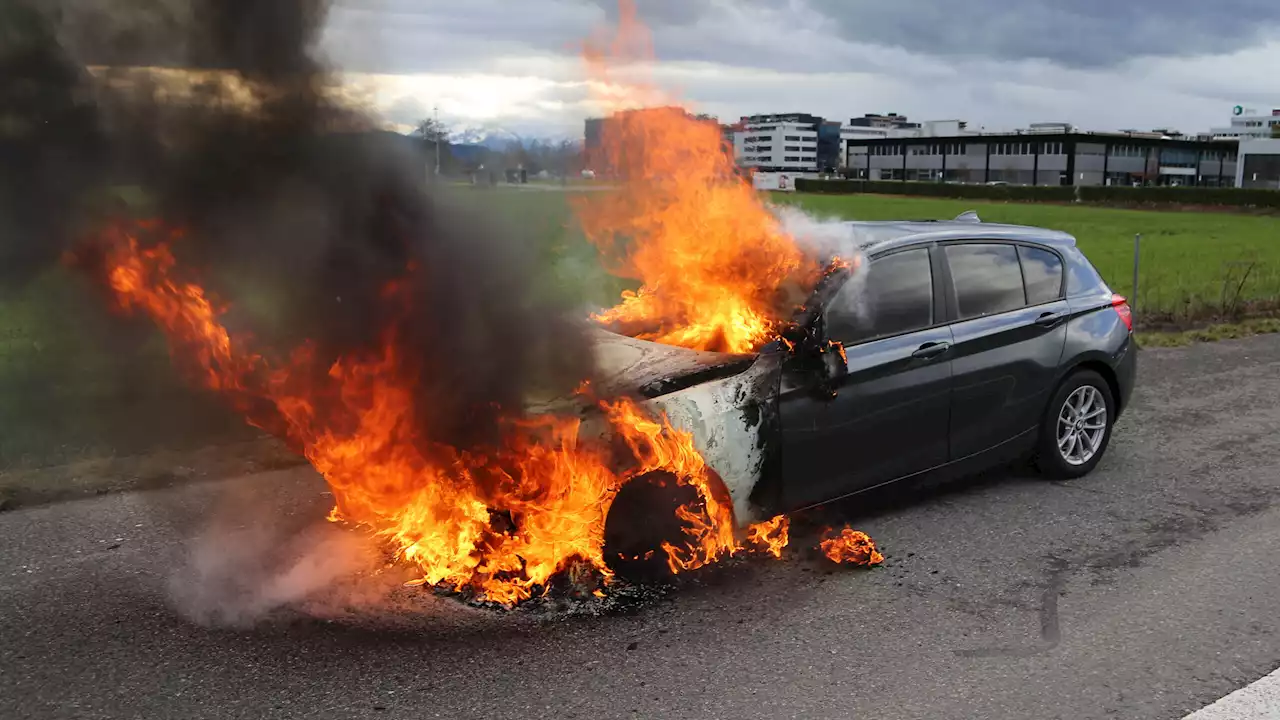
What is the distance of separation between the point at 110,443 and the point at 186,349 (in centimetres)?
242

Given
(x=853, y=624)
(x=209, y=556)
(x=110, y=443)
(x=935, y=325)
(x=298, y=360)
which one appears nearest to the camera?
(x=853, y=624)

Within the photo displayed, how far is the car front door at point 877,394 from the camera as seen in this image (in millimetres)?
4559

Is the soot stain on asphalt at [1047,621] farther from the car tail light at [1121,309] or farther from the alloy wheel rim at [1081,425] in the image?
the car tail light at [1121,309]

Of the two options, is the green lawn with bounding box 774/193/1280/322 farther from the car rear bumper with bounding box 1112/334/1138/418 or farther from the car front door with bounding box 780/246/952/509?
the car rear bumper with bounding box 1112/334/1138/418

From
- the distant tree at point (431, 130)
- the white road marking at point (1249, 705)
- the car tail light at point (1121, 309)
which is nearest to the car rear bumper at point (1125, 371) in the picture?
the car tail light at point (1121, 309)

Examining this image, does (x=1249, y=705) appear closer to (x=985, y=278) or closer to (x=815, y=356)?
(x=815, y=356)

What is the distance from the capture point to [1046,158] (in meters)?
106

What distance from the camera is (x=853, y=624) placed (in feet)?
13.1

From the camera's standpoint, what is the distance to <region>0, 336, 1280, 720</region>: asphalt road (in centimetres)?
343

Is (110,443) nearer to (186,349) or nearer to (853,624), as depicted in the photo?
(186,349)

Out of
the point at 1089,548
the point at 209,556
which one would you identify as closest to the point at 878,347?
the point at 1089,548

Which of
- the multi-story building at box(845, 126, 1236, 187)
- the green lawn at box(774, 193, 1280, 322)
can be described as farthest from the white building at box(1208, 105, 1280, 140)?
the green lawn at box(774, 193, 1280, 322)

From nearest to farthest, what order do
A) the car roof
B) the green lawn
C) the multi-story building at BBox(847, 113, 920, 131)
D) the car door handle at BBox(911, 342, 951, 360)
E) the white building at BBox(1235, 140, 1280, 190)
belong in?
the car door handle at BBox(911, 342, 951, 360), the car roof, the green lawn, the white building at BBox(1235, 140, 1280, 190), the multi-story building at BBox(847, 113, 920, 131)

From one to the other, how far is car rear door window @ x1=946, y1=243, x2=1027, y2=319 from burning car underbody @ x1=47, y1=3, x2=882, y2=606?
1.19 metres
